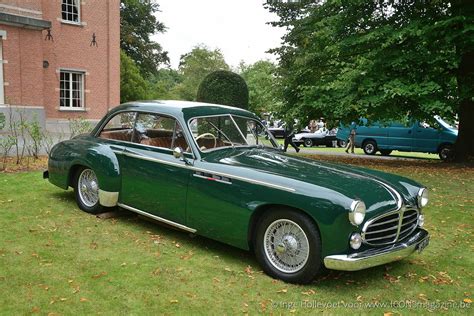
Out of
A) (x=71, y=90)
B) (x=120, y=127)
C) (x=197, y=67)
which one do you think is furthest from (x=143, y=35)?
(x=120, y=127)

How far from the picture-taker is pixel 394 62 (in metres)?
12.2

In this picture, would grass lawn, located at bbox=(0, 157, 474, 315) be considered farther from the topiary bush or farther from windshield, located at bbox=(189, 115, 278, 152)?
the topiary bush

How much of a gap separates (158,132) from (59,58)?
16244mm

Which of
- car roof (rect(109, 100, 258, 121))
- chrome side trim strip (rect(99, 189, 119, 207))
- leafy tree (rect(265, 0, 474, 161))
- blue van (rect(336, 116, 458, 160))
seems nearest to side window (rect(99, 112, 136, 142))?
car roof (rect(109, 100, 258, 121))

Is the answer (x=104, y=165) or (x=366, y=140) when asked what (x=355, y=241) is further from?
(x=366, y=140)

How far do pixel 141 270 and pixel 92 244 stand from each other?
1.07 meters

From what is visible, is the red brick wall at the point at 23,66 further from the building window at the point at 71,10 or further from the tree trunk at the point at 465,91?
the tree trunk at the point at 465,91

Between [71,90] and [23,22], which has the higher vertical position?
[23,22]

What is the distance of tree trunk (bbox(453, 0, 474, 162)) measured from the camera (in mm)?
11969

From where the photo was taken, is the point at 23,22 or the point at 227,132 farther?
the point at 23,22

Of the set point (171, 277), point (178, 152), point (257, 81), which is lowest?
point (171, 277)

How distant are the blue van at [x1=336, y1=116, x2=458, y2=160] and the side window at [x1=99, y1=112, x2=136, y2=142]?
42.8ft

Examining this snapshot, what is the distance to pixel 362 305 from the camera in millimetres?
3891

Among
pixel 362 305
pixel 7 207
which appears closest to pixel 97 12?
pixel 7 207
